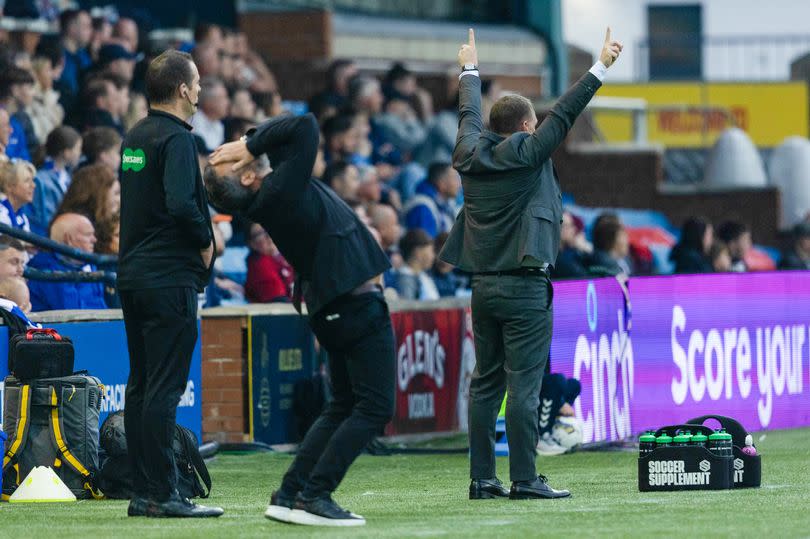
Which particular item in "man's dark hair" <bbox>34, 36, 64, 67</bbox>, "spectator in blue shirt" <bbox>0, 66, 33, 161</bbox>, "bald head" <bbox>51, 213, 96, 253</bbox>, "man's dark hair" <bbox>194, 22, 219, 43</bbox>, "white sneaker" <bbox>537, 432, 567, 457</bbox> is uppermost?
"man's dark hair" <bbox>194, 22, 219, 43</bbox>

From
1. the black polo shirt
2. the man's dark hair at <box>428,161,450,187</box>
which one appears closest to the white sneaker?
the black polo shirt

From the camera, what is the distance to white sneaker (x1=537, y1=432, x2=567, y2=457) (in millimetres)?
13258

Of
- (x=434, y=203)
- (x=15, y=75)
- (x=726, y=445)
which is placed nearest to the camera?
(x=726, y=445)

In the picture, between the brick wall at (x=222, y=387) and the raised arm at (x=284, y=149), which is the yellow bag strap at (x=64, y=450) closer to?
the raised arm at (x=284, y=149)

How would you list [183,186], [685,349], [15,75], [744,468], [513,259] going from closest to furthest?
[183,186] → [513,259] → [744,468] → [685,349] → [15,75]

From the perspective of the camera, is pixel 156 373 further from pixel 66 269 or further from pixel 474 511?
pixel 66 269

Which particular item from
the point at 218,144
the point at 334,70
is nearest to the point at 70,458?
the point at 218,144

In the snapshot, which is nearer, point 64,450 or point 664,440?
point 664,440

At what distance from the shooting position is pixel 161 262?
29.7 ft

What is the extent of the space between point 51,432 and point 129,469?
1.65 feet

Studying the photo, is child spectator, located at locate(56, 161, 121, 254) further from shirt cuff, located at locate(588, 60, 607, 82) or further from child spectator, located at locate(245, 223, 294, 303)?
shirt cuff, located at locate(588, 60, 607, 82)

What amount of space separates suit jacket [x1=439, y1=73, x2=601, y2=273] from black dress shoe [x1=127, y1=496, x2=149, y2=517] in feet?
6.97

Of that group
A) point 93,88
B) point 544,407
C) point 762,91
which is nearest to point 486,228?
point 544,407

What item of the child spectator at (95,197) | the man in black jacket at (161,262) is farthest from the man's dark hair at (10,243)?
the man in black jacket at (161,262)
